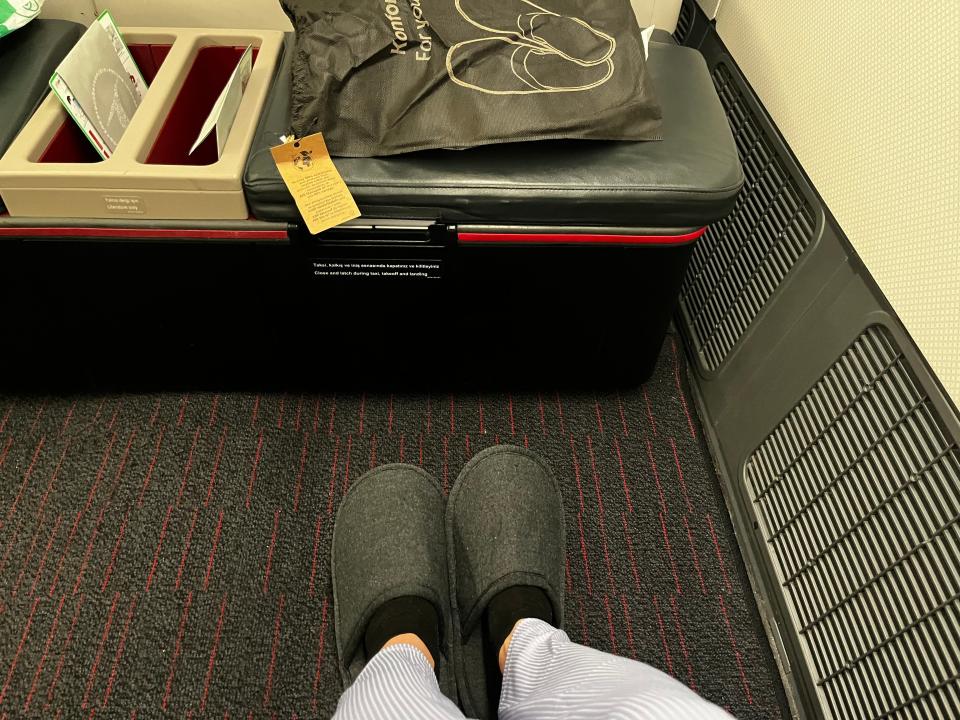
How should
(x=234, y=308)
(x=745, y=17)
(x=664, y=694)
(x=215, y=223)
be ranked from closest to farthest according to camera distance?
(x=664, y=694) < (x=215, y=223) < (x=234, y=308) < (x=745, y=17)

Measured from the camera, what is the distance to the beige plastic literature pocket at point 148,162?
82 centimetres

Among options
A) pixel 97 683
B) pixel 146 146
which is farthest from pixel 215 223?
pixel 97 683

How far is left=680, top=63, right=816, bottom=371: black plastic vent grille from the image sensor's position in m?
0.98

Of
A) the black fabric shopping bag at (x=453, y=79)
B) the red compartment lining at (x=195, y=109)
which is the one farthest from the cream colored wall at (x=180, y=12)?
the black fabric shopping bag at (x=453, y=79)

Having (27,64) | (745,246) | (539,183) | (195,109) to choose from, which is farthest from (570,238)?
(27,64)

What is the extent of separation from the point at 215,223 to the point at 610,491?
736 mm

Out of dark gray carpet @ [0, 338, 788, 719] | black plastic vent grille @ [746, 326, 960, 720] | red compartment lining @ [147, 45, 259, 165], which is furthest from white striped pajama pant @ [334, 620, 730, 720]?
red compartment lining @ [147, 45, 259, 165]

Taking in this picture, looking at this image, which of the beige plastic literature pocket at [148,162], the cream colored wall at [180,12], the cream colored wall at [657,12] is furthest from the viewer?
the cream colored wall at [657,12]

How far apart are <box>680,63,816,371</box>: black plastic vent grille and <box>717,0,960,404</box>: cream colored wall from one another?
7 cm

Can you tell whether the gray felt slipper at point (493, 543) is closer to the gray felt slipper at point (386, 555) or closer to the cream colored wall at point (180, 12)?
the gray felt slipper at point (386, 555)

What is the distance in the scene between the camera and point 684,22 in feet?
4.35

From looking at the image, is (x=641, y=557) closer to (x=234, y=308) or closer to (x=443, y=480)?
(x=443, y=480)

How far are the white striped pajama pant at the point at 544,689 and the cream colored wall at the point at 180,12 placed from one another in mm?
1098

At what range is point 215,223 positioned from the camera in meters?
0.87
